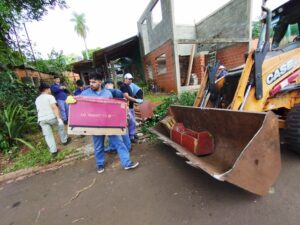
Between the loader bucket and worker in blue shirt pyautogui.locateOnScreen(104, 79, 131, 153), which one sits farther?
worker in blue shirt pyautogui.locateOnScreen(104, 79, 131, 153)

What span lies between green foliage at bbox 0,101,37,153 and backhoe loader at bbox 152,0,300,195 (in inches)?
166

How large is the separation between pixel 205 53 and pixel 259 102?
808 centimetres

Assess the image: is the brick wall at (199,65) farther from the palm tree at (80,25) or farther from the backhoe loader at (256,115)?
the palm tree at (80,25)

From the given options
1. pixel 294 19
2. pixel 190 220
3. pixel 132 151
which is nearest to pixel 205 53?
pixel 294 19

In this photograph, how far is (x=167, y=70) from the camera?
9.01m

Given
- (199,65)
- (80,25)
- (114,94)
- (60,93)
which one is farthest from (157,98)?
(80,25)

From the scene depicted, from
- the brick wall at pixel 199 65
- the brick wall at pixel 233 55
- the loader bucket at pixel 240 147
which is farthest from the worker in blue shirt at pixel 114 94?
the brick wall at pixel 199 65

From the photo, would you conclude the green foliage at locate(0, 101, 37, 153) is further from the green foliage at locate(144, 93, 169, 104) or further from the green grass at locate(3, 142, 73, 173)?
the green foliage at locate(144, 93, 169, 104)

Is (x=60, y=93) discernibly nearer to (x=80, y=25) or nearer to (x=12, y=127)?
(x=12, y=127)

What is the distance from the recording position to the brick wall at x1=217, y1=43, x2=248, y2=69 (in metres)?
8.44

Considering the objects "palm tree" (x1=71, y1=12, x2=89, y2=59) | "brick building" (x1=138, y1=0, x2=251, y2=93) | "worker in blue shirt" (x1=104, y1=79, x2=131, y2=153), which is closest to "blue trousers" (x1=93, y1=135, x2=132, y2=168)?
"worker in blue shirt" (x1=104, y1=79, x2=131, y2=153)

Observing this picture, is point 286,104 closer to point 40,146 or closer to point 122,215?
point 122,215

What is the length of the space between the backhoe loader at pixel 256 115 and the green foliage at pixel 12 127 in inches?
166

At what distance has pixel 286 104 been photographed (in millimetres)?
3238
